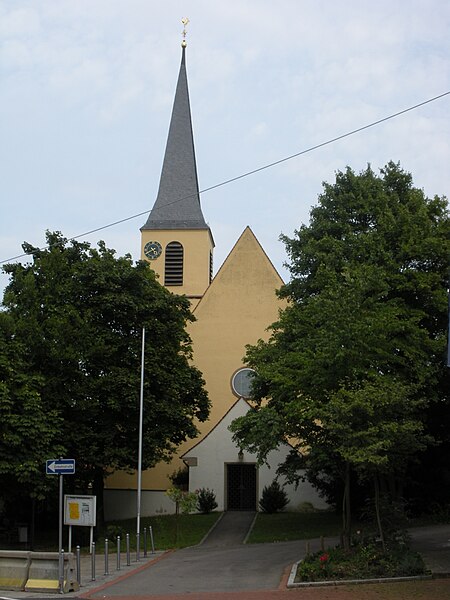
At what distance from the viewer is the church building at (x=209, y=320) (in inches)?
1481

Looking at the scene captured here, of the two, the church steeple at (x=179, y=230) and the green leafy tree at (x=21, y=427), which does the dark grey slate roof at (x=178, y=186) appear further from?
the green leafy tree at (x=21, y=427)

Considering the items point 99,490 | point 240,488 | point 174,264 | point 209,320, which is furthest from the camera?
point 174,264

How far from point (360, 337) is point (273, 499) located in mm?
18059

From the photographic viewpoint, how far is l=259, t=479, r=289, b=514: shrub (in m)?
35.9

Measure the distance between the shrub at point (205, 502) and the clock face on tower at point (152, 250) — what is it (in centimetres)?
1787

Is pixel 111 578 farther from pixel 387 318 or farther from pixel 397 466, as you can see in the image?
pixel 387 318

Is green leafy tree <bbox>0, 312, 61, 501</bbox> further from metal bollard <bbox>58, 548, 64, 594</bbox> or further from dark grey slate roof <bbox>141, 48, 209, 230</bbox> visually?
dark grey slate roof <bbox>141, 48, 209, 230</bbox>

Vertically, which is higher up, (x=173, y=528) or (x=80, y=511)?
(x=80, y=511)

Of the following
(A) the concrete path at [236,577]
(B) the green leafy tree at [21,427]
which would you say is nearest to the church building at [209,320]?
(A) the concrete path at [236,577]

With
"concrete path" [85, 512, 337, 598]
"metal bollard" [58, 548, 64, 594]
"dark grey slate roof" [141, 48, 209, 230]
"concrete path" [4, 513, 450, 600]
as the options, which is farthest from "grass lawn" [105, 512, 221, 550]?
"dark grey slate roof" [141, 48, 209, 230]

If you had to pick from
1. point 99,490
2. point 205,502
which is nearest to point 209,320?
point 205,502

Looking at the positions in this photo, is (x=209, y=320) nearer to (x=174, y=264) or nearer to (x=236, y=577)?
(x=174, y=264)

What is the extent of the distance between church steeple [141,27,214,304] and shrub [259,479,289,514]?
51.7ft

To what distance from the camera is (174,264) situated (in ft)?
164
